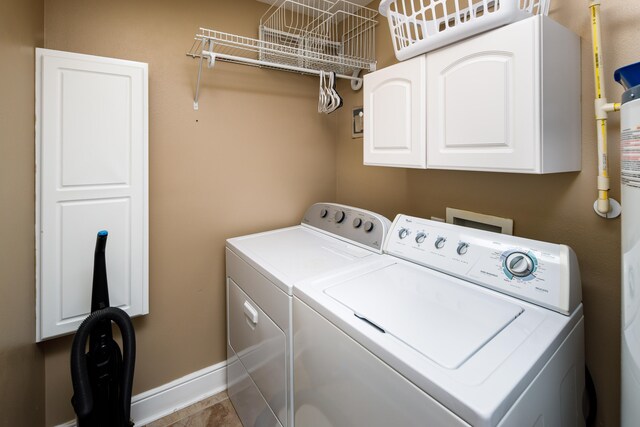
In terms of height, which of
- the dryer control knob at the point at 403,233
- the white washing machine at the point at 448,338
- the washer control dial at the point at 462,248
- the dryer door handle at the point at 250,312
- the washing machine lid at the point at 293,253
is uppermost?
the dryer control knob at the point at 403,233

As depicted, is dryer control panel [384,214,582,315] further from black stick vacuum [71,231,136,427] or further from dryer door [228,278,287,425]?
black stick vacuum [71,231,136,427]

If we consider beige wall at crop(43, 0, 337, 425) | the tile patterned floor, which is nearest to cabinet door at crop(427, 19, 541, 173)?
beige wall at crop(43, 0, 337, 425)

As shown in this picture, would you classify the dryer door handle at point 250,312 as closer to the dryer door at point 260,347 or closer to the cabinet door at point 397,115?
the dryer door at point 260,347

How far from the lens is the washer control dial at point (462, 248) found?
1.30 m

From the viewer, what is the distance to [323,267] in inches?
57.3

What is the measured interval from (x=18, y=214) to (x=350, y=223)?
1.43 metres

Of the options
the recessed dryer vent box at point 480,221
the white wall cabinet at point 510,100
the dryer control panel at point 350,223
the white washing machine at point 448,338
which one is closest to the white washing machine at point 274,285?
the dryer control panel at point 350,223

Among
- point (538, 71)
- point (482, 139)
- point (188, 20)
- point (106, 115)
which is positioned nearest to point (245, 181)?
point (106, 115)

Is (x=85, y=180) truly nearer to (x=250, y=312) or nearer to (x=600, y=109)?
(x=250, y=312)

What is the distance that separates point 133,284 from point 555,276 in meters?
1.78

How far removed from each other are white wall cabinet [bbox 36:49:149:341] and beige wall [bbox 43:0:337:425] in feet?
0.52

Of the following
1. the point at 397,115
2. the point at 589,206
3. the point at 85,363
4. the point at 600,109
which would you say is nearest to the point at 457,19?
the point at 397,115

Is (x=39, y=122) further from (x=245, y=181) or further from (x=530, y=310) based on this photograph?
(x=530, y=310)

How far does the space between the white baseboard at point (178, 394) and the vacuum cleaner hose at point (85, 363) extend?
1.68 ft
